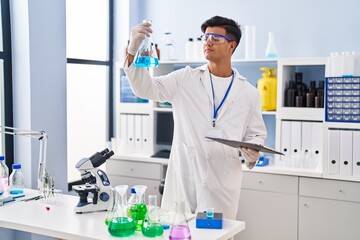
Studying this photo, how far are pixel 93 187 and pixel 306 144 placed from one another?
1821mm

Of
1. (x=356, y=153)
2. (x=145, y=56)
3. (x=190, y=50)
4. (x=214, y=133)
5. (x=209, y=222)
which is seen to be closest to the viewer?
(x=209, y=222)

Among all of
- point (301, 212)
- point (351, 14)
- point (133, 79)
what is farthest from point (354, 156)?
point (133, 79)

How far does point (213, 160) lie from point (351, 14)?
181cm

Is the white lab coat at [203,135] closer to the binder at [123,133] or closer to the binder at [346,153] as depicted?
the binder at [346,153]

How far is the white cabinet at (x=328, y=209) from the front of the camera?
11.1 ft

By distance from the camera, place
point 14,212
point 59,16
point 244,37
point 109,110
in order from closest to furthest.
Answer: point 14,212
point 59,16
point 244,37
point 109,110

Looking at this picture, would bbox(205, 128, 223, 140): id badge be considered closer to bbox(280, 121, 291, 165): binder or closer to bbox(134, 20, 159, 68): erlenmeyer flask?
bbox(134, 20, 159, 68): erlenmeyer flask

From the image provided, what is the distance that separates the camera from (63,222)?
227 centimetres

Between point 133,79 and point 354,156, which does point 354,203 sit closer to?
point 354,156

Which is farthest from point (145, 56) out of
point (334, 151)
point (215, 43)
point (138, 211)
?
point (334, 151)

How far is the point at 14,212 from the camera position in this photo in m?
2.47

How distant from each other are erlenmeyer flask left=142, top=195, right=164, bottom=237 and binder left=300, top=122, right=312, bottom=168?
1.81 metres

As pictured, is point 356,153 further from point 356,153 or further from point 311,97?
point 311,97

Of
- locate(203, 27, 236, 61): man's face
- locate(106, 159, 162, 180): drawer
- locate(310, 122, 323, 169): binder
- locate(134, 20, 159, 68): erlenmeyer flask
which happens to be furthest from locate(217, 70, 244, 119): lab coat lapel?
locate(106, 159, 162, 180): drawer
